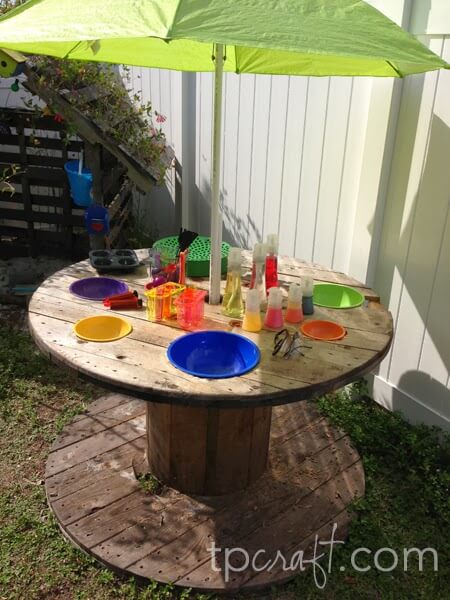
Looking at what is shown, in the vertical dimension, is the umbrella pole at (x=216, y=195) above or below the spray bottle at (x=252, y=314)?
above

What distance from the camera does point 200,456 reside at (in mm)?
2592

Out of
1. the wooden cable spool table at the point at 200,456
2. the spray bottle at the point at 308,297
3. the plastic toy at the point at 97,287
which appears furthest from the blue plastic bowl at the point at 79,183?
the spray bottle at the point at 308,297

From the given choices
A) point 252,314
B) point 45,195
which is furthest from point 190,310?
point 45,195

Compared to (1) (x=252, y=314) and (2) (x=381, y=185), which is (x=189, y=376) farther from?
(2) (x=381, y=185)

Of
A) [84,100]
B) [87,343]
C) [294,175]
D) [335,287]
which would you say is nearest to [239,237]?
[294,175]

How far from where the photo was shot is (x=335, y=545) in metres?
2.49

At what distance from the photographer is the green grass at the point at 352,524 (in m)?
2.31

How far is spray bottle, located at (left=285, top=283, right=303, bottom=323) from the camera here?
244cm

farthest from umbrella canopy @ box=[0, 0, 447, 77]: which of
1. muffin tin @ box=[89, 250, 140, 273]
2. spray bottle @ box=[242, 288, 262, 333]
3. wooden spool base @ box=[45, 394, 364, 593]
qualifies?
wooden spool base @ box=[45, 394, 364, 593]

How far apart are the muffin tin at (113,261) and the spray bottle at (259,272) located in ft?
2.13

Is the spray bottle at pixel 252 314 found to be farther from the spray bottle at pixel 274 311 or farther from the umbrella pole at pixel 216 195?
the umbrella pole at pixel 216 195

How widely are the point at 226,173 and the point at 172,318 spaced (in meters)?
2.45

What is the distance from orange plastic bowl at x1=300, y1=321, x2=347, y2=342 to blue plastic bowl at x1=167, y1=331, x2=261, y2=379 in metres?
0.31

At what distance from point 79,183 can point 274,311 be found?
2925 mm
